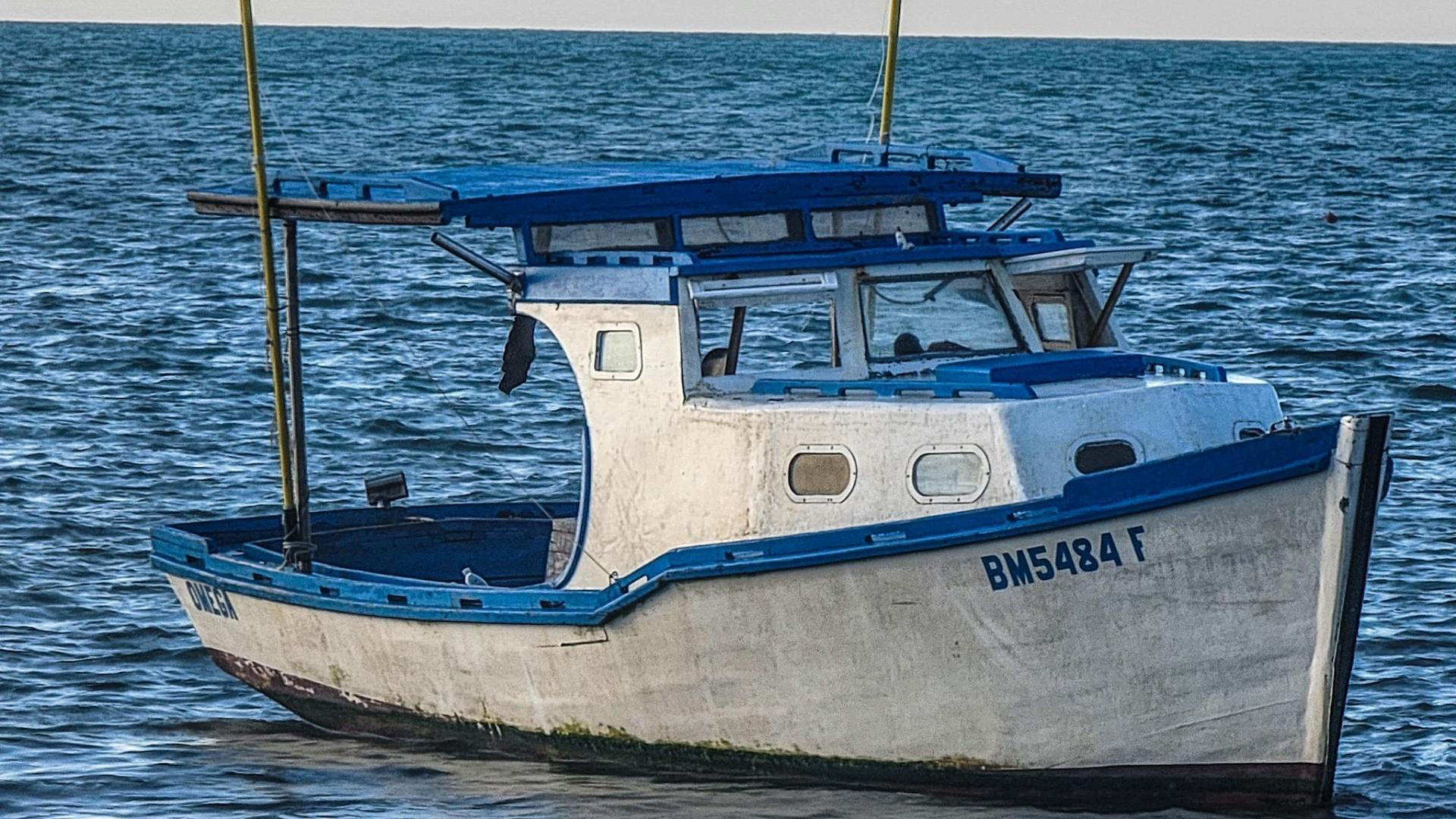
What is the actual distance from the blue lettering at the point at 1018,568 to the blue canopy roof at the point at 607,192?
3.39 metres

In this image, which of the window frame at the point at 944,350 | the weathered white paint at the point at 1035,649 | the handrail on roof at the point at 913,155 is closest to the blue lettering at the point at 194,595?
the weathered white paint at the point at 1035,649

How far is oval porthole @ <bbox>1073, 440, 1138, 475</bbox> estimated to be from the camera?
47.7ft

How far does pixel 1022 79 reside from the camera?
137750 mm

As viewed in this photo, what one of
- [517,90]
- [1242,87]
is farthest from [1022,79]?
[517,90]

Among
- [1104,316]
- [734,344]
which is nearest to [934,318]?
[1104,316]

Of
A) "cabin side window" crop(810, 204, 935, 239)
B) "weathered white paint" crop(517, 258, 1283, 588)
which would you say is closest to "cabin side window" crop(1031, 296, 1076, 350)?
"weathered white paint" crop(517, 258, 1283, 588)

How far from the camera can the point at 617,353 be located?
15648 millimetres

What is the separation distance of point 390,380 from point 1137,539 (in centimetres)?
1815

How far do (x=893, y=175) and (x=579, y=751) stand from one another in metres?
4.40

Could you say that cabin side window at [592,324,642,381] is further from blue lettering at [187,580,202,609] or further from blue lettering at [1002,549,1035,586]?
blue lettering at [187,580,202,609]

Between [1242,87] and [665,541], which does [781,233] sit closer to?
Answer: [665,541]

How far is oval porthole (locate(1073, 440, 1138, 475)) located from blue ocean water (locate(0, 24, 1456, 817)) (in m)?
2.15

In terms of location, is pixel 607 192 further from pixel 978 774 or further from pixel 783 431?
pixel 978 774

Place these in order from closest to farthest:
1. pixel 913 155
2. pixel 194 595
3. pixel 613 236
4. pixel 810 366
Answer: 1. pixel 613 236
2. pixel 810 366
3. pixel 194 595
4. pixel 913 155
